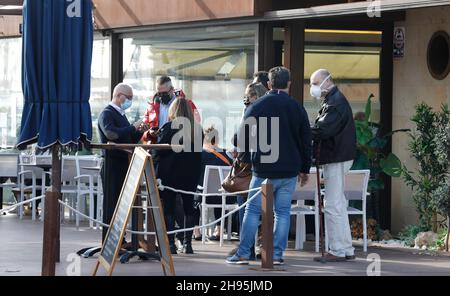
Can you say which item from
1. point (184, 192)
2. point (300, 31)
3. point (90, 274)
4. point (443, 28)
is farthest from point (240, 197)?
point (443, 28)

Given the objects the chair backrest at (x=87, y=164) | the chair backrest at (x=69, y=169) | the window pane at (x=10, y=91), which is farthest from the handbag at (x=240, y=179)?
the window pane at (x=10, y=91)

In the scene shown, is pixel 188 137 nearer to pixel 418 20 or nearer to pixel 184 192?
pixel 184 192

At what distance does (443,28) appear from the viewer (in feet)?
52.6

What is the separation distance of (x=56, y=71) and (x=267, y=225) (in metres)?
2.79

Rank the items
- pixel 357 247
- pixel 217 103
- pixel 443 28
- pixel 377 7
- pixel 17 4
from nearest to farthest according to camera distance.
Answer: pixel 377 7 → pixel 357 247 → pixel 443 28 → pixel 217 103 → pixel 17 4

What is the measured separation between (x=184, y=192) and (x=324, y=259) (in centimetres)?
182

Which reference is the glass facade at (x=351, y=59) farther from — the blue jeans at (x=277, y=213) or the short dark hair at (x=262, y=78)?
the blue jeans at (x=277, y=213)

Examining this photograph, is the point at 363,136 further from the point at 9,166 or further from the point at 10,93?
the point at 10,93

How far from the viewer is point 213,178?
50.6 feet

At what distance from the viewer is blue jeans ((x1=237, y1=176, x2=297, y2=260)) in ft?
40.4

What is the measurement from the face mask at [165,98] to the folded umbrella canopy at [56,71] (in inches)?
99.8

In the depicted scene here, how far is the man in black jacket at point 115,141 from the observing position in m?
13.0

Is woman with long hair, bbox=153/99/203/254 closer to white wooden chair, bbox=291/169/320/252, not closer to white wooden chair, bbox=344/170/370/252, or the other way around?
white wooden chair, bbox=291/169/320/252

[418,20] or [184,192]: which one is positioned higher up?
[418,20]
